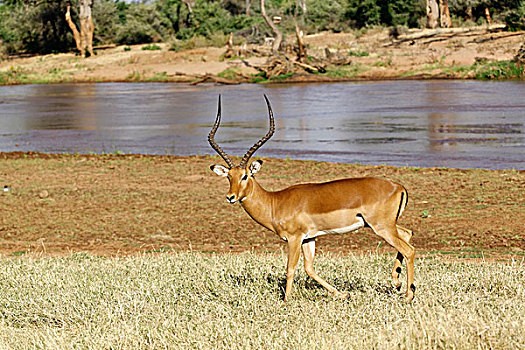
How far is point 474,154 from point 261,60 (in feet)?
101

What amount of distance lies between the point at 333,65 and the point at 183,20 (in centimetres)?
2772

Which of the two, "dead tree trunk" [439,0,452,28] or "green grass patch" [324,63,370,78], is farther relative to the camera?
"dead tree trunk" [439,0,452,28]

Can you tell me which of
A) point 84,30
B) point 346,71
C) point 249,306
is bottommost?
point 346,71

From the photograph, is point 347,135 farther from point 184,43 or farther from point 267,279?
point 184,43

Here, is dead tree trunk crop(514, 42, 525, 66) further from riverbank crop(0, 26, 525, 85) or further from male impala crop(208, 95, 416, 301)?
male impala crop(208, 95, 416, 301)

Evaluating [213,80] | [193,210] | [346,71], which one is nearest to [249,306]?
[193,210]

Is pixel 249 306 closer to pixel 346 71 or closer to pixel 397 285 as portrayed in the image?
pixel 397 285

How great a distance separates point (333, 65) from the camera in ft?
145

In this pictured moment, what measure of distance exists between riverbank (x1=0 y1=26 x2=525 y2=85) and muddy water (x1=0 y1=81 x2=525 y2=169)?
110 inches

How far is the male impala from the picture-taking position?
253 inches

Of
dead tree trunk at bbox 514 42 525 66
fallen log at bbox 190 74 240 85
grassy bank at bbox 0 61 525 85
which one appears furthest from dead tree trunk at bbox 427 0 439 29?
fallen log at bbox 190 74 240 85

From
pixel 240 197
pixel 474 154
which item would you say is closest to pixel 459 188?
pixel 474 154

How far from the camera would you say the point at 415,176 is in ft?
46.8

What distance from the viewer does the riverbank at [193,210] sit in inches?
403
